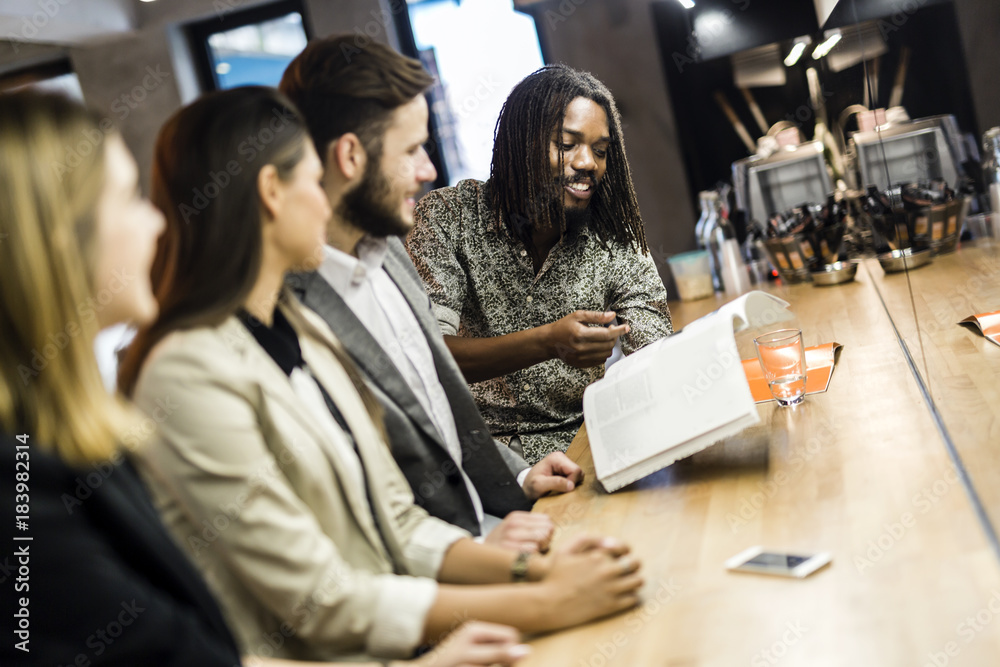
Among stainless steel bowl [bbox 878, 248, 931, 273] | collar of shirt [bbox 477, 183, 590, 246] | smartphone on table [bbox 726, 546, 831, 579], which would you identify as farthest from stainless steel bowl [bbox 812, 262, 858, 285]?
smartphone on table [bbox 726, 546, 831, 579]

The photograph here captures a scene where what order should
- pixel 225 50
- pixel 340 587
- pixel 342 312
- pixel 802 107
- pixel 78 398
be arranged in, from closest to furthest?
pixel 78 398
pixel 340 587
pixel 342 312
pixel 802 107
pixel 225 50

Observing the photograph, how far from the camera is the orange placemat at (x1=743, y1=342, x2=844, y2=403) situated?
4.49 ft

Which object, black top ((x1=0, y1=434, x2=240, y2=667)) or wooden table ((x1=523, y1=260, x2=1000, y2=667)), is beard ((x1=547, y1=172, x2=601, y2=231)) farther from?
black top ((x1=0, y1=434, x2=240, y2=667))

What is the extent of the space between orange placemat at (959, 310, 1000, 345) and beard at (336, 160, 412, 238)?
77 cm

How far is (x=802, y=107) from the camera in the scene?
10.7 ft

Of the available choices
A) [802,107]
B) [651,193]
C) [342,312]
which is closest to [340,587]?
[342,312]

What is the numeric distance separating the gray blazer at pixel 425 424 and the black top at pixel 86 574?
42 cm

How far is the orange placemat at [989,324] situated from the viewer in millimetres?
1101

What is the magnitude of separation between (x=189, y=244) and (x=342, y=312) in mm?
302

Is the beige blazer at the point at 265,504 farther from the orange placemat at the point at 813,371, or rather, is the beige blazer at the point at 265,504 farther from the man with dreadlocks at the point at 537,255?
the man with dreadlocks at the point at 537,255

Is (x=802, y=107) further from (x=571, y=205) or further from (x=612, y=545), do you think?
(x=612, y=545)

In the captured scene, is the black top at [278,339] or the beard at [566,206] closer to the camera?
the black top at [278,339]

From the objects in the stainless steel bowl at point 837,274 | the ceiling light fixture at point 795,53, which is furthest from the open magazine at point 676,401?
the ceiling light fixture at point 795,53

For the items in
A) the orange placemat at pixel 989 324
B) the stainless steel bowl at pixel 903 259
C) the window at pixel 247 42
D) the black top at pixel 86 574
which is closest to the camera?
the black top at pixel 86 574
